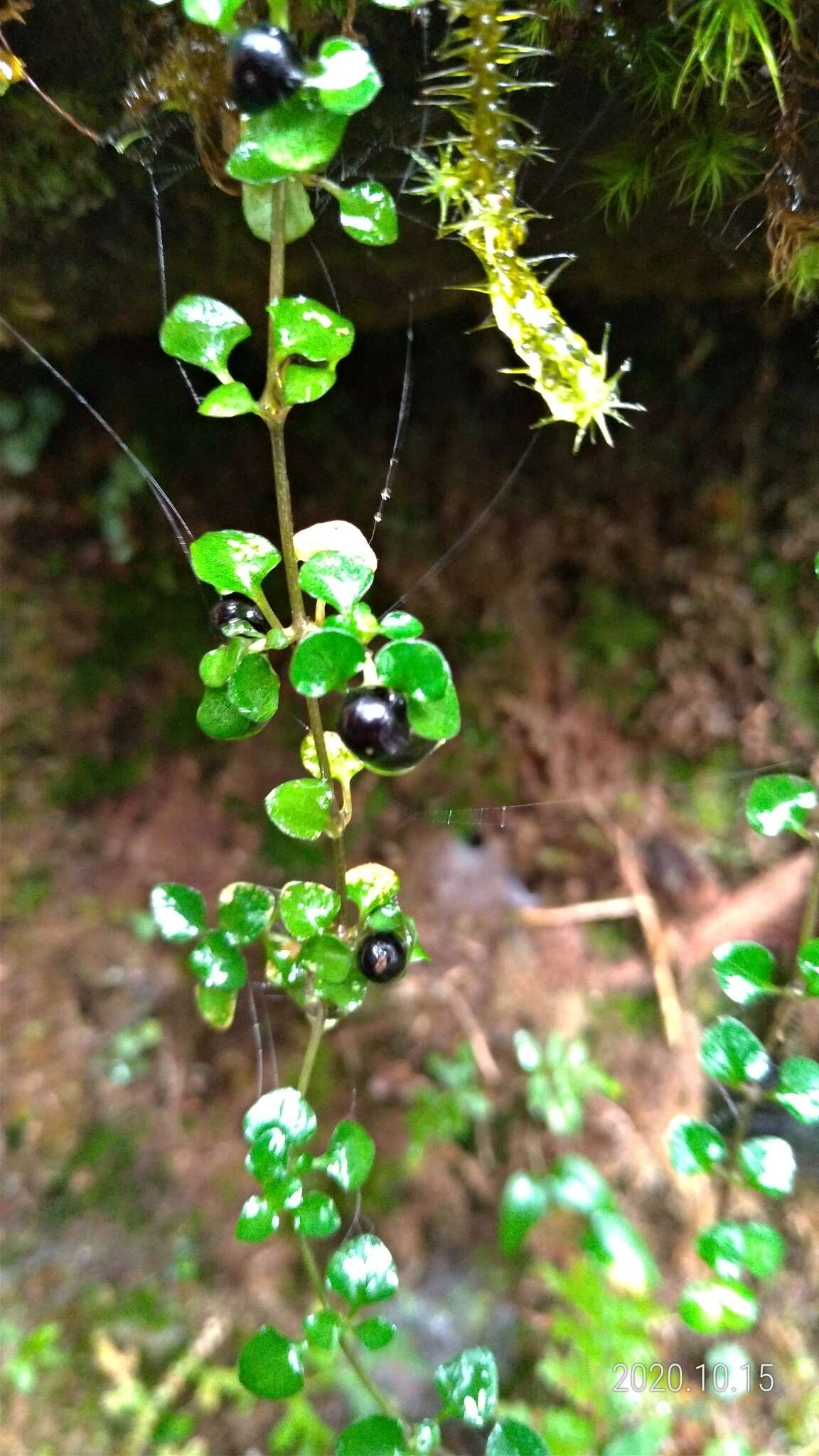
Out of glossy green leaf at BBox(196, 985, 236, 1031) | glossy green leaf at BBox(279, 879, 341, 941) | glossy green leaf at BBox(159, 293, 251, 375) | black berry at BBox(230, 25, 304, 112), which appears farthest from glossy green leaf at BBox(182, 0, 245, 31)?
glossy green leaf at BBox(196, 985, 236, 1031)

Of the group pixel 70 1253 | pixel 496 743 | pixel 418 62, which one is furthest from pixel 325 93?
pixel 70 1253

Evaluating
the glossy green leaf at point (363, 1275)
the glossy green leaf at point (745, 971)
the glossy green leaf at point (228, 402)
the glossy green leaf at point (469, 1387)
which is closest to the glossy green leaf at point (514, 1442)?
the glossy green leaf at point (469, 1387)

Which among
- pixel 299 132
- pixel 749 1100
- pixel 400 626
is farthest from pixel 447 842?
pixel 299 132

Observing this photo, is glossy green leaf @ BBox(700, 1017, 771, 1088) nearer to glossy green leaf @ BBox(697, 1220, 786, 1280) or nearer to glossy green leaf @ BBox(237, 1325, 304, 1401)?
glossy green leaf @ BBox(697, 1220, 786, 1280)

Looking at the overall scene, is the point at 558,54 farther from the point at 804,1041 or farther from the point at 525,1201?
the point at 525,1201

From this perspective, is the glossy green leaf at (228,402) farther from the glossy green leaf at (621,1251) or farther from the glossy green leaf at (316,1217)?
the glossy green leaf at (621,1251)
